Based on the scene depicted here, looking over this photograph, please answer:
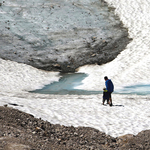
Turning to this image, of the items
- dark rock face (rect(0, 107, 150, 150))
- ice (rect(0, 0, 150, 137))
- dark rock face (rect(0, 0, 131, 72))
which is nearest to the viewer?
dark rock face (rect(0, 107, 150, 150))

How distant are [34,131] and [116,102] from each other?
728 cm

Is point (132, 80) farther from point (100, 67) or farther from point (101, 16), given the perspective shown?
point (101, 16)

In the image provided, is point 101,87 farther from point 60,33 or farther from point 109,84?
point 60,33

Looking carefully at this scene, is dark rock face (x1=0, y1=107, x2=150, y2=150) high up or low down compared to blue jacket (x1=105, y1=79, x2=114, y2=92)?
down

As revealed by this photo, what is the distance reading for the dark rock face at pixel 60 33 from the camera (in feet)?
78.7

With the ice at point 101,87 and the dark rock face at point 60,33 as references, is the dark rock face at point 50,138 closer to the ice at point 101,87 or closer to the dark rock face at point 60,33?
the ice at point 101,87

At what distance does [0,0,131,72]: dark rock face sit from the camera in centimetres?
2400

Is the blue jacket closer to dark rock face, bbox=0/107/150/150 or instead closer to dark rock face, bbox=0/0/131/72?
dark rock face, bbox=0/107/150/150

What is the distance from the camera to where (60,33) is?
90.4 ft

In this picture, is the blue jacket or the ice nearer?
the ice

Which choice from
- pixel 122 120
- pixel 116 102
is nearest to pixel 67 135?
pixel 122 120

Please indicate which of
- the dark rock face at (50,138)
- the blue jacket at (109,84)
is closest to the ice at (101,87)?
the blue jacket at (109,84)

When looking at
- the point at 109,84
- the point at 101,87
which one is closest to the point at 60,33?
the point at 101,87

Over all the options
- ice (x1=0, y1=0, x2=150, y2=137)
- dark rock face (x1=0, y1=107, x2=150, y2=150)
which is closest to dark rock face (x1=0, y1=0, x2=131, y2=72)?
ice (x1=0, y1=0, x2=150, y2=137)
